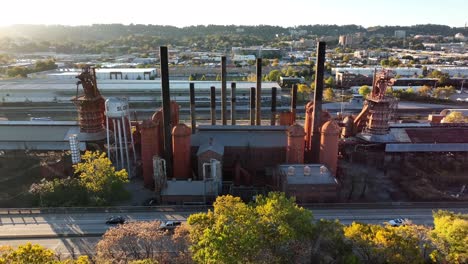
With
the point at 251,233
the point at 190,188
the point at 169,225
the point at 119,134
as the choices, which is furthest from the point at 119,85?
the point at 251,233

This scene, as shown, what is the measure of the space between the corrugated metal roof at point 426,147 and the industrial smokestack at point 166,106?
31846 mm

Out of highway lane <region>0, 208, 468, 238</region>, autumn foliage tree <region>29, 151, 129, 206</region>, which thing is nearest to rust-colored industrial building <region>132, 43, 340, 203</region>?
highway lane <region>0, 208, 468, 238</region>

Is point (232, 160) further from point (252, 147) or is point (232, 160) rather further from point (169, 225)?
point (169, 225)

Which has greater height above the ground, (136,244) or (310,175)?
(310,175)

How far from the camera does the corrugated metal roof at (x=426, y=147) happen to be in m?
50.9

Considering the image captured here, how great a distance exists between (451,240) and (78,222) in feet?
111

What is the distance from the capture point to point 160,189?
40656 mm

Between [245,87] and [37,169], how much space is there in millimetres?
59381

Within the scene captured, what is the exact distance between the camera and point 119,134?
152 ft

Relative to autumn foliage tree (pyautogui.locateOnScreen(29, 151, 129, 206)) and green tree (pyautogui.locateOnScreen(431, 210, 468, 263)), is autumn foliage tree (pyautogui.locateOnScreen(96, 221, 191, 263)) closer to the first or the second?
autumn foliage tree (pyautogui.locateOnScreen(29, 151, 129, 206))

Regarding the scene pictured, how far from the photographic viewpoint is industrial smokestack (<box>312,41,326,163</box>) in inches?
1716

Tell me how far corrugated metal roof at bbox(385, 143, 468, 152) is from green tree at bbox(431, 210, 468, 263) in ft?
85.2

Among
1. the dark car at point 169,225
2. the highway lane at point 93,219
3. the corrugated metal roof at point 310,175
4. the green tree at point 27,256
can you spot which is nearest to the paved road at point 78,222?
the highway lane at point 93,219

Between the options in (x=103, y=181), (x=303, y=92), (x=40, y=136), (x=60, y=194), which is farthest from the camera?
(x=303, y=92)
